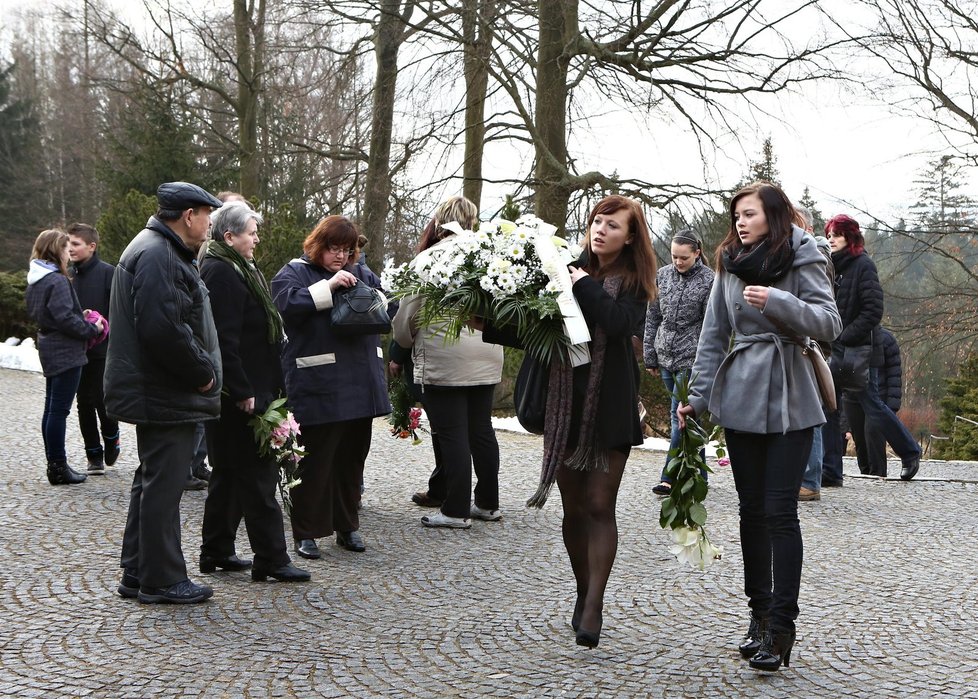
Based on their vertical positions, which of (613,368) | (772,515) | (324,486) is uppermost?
(613,368)

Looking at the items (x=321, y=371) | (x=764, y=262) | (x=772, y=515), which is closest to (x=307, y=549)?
(x=321, y=371)

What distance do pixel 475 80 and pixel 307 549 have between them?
10.3 meters

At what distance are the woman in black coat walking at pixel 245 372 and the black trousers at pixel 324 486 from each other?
16.2 inches

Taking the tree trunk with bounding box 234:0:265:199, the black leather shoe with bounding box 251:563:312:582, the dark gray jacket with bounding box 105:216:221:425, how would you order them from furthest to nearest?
the tree trunk with bounding box 234:0:265:199
the black leather shoe with bounding box 251:563:312:582
the dark gray jacket with bounding box 105:216:221:425

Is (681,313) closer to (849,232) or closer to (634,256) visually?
(849,232)

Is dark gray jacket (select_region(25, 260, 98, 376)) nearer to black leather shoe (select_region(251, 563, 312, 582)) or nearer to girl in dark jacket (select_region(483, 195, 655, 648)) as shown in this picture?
black leather shoe (select_region(251, 563, 312, 582))

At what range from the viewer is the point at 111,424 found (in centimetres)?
861

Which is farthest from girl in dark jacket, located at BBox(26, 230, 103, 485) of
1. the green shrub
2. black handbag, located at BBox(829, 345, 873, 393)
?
the green shrub

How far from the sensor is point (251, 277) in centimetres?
558

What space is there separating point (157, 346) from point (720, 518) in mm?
4180

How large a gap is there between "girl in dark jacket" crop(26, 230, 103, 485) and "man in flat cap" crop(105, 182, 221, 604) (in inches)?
123

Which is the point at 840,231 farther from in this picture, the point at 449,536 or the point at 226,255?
the point at 226,255

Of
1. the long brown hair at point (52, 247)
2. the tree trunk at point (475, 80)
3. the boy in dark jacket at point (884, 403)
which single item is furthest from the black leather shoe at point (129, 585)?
the tree trunk at point (475, 80)

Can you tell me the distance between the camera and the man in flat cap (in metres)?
5.03
